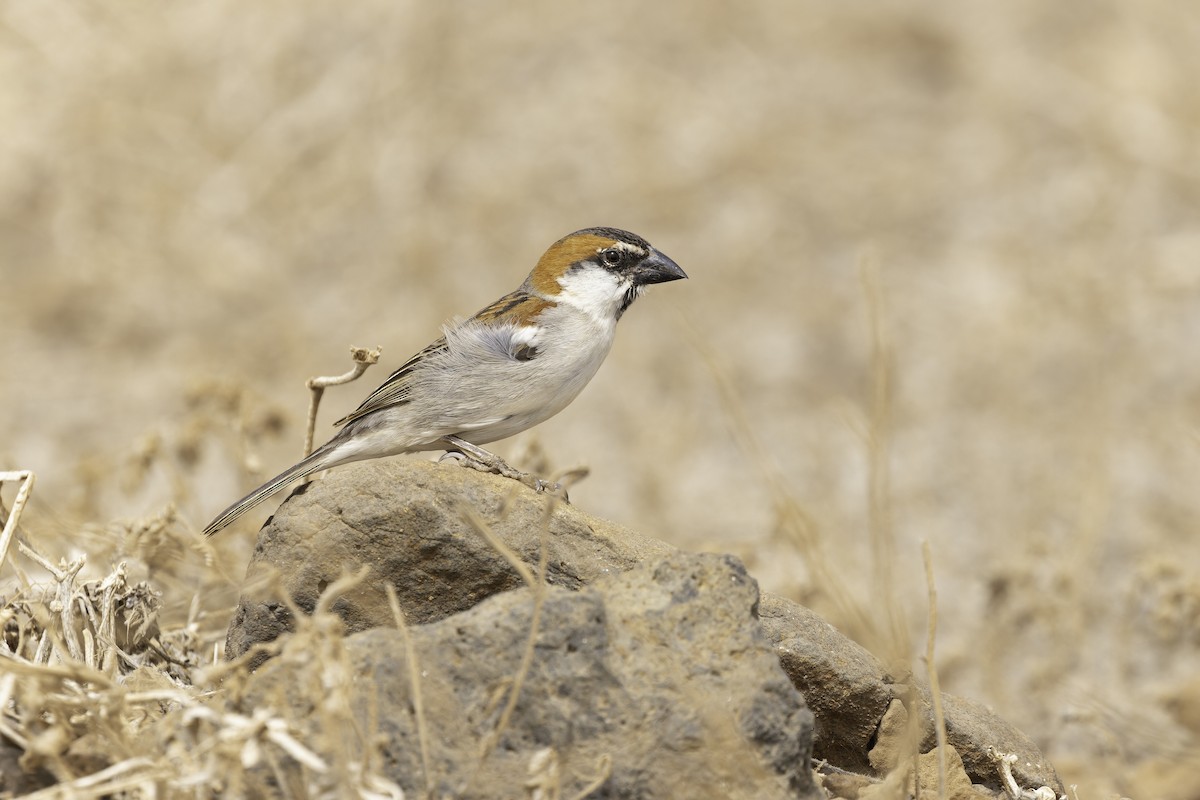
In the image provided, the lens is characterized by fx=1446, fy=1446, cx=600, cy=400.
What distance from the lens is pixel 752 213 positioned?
11.8 metres

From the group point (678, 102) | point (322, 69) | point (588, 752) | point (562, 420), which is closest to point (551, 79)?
point (678, 102)

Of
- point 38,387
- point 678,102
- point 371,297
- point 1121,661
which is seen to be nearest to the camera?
point 1121,661

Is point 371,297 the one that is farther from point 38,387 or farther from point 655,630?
point 655,630

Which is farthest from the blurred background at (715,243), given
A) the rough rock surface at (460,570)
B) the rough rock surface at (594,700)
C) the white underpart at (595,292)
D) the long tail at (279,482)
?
the rough rock surface at (594,700)

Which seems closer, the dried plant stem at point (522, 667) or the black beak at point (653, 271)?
the dried plant stem at point (522, 667)

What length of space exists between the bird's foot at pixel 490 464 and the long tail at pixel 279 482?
1.33ft

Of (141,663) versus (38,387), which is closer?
(141,663)

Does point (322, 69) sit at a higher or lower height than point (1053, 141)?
higher

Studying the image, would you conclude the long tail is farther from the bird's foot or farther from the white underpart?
→ the white underpart

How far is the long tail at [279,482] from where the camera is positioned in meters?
4.81

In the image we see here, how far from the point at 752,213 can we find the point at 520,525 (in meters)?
8.10

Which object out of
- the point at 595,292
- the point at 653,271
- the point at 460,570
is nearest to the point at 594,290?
the point at 595,292

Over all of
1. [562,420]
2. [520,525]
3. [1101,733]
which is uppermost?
[520,525]

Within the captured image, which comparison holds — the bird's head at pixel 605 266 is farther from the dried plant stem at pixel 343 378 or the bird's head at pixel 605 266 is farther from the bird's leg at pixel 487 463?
the dried plant stem at pixel 343 378
